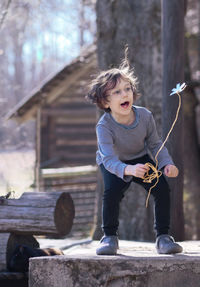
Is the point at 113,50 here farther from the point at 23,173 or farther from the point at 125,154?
the point at 23,173

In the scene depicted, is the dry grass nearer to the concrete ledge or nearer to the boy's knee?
the boy's knee

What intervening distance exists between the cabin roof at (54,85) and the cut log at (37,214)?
774cm

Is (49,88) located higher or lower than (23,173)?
higher

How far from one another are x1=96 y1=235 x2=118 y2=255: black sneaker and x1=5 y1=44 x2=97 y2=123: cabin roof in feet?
28.8

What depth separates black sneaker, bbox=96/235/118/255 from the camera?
396 cm

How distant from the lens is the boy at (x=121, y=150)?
13.2ft

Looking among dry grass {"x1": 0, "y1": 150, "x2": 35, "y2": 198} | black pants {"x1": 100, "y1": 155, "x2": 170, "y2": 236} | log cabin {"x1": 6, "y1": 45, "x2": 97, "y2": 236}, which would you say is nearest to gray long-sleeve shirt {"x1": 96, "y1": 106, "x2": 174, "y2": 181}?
black pants {"x1": 100, "y1": 155, "x2": 170, "y2": 236}

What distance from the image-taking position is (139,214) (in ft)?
23.0

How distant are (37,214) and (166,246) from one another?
1478 mm

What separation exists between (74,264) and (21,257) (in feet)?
3.94

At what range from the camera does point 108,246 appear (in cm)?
400

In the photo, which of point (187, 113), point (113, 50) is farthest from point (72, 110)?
point (113, 50)

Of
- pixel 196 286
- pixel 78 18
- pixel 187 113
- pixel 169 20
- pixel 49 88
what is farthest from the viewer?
pixel 78 18

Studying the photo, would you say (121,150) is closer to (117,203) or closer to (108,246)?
(117,203)
